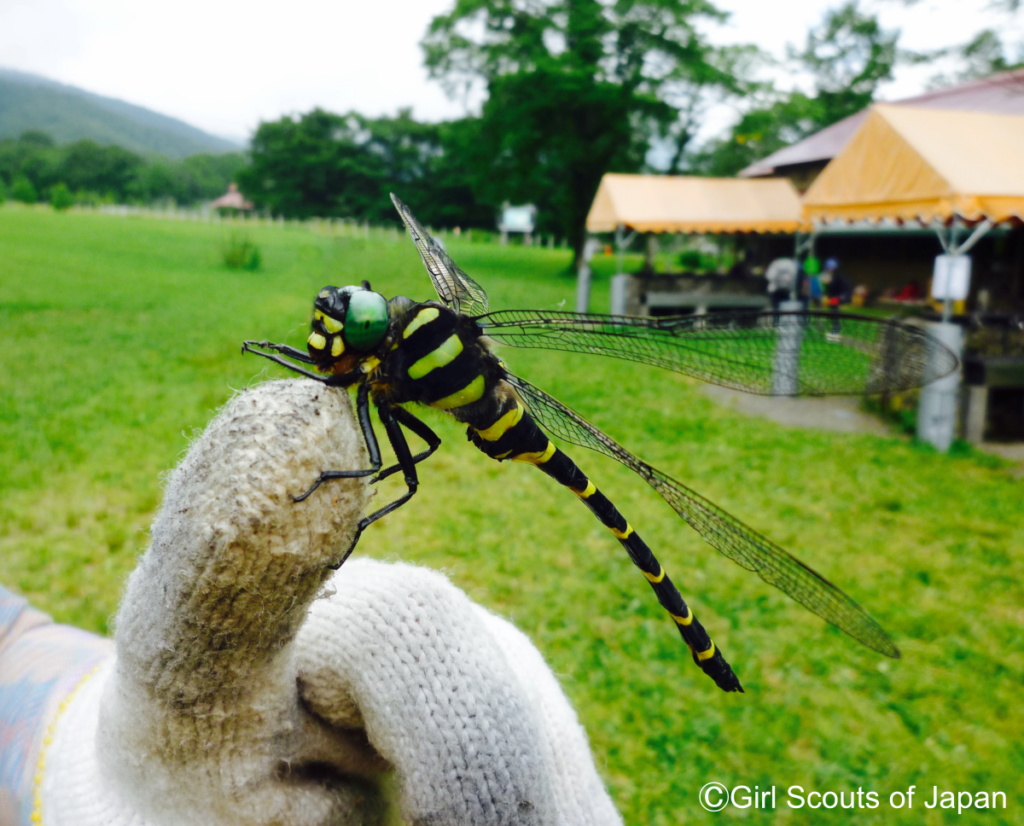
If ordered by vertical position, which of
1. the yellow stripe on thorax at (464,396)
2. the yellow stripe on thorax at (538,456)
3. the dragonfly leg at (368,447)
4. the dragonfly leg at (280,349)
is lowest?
the yellow stripe on thorax at (538,456)

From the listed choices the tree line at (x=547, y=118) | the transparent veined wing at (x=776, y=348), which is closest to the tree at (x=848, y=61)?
the tree line at (x=547, y=118)

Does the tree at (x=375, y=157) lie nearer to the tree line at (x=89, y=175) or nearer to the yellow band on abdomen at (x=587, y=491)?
the tree line at (x=89, y=175)

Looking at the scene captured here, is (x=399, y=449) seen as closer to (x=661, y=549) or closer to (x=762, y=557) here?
(x=762, y=557)

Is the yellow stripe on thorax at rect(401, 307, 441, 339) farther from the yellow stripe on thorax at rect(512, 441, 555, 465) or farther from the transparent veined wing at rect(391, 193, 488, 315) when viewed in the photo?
Result: the yellow stripe on thorax at rect(512, 441, 555, 465)

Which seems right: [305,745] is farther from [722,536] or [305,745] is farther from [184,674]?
[722,536]

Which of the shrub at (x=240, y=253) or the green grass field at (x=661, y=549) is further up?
the shrub at (x=240, y=253)

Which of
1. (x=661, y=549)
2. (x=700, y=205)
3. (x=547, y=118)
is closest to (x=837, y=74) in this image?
(x=547, y=118)
